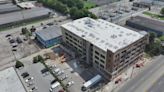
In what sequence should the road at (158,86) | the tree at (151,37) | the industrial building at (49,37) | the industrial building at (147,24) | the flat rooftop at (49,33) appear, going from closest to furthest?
the road at (158,86) → the tree at (151,37) → the industrial building at (49,37) → the flat rooftop at (49,33) → the industrial building at (147,24)

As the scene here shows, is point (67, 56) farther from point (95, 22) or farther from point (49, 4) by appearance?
point (49, 4)

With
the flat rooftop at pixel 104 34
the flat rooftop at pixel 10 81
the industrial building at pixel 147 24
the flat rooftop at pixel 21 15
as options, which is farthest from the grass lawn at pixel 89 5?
the flat rooftop at pixel 10 81

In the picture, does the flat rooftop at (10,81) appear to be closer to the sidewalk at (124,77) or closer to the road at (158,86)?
the sidewalk at (124,77)

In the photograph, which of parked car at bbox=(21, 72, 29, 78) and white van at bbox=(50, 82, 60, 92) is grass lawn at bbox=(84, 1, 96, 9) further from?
white van at bbox=(50, 82, 60, 92)

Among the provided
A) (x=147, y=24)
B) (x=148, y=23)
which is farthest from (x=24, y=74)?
(x=148, y=23)

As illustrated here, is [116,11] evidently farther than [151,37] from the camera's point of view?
Yes

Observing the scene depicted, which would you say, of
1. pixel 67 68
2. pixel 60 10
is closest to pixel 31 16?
pixel 60 10

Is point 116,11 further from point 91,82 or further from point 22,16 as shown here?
point 91,82
